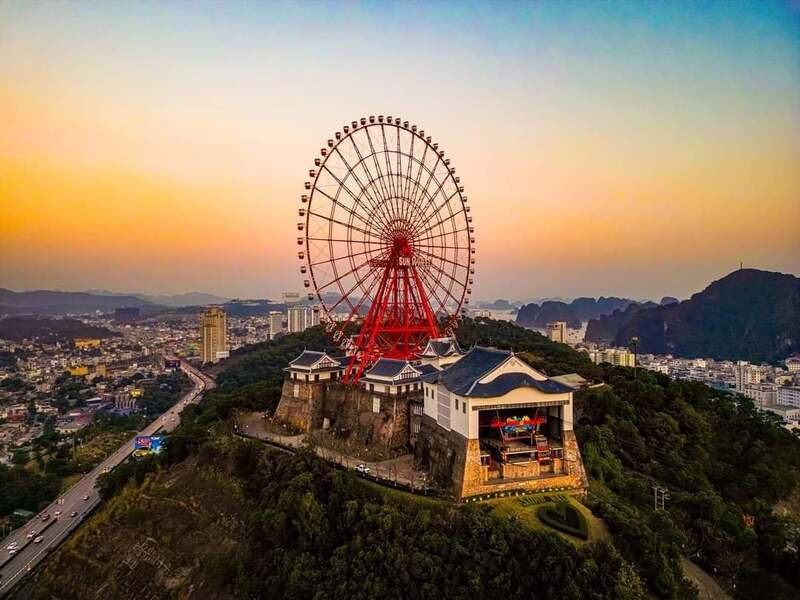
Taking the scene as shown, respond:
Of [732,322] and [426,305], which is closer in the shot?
[426,305]

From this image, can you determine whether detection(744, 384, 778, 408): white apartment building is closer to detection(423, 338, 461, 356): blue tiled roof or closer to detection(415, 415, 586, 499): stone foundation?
detection(423, 338, 461, 356): blue tiled roof

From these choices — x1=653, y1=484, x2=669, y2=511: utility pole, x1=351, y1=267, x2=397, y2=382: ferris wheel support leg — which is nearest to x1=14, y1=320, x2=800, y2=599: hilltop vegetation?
x1=653, y1=484, x2=669, y2=511: utility pole

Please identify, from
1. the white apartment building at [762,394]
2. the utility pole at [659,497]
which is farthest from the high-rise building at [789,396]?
the utility pole at [659,497]

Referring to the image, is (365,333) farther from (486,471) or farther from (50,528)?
(50,528)

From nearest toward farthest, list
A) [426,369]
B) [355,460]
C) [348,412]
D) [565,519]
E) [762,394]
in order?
[565,519]
[355,460]
[426,369]
[348,412]
[762,394]

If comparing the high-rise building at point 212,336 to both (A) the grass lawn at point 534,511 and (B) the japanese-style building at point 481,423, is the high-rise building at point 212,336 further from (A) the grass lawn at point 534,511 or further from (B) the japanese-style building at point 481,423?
(A) the grass lawn at point 534,511

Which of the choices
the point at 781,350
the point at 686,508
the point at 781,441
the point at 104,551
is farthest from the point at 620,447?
the point at 781,350

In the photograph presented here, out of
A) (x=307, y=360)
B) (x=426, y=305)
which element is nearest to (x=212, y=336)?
(x=307, y=360)
